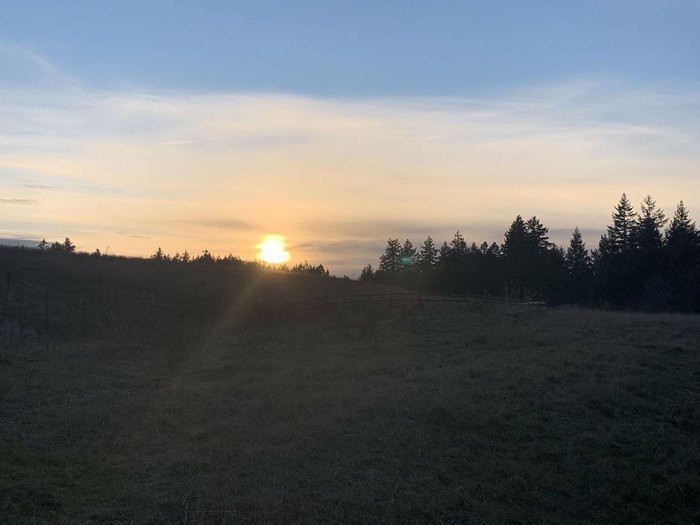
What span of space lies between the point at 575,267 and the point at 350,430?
67738mm

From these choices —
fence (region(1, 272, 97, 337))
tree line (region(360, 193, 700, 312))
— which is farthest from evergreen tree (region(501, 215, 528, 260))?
fence (region(1, 272, 97, 337))

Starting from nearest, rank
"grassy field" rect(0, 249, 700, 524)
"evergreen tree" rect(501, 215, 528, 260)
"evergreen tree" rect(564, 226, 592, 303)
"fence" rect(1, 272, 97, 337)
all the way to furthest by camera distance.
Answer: "grassy field" rect(0, 249, 700, 524), "fence" rect(1, 272, 97, 337), "evergreen tree" rect(564, 226, 592, 303), "evergreen tree" rect(501, 215, 528, 260)

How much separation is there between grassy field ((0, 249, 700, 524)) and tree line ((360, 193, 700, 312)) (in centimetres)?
2409

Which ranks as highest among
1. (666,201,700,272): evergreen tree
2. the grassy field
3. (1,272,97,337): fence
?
(666,201,700,272): evergreen tree

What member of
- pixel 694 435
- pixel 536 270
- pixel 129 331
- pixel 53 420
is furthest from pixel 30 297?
pixel 536 270

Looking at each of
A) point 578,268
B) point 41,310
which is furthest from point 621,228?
point 41,310

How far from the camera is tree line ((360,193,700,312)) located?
50938 mm

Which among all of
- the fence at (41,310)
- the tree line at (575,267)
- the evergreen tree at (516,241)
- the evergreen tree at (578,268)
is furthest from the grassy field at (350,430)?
the evergreen tree at (516,241)

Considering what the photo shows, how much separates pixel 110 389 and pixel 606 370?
1162 cm

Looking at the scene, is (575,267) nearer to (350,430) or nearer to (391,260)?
(391,260)

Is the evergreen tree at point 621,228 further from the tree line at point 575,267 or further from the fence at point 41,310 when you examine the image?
the fence at point 41,310

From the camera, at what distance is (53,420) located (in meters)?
10.0

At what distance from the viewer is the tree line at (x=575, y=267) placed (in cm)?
5094

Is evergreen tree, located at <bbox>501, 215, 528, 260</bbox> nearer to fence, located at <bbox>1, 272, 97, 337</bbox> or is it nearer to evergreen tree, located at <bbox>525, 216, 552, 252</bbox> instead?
evergreen tree, located at <bbox>525, 216, 552, 252</bbox>
